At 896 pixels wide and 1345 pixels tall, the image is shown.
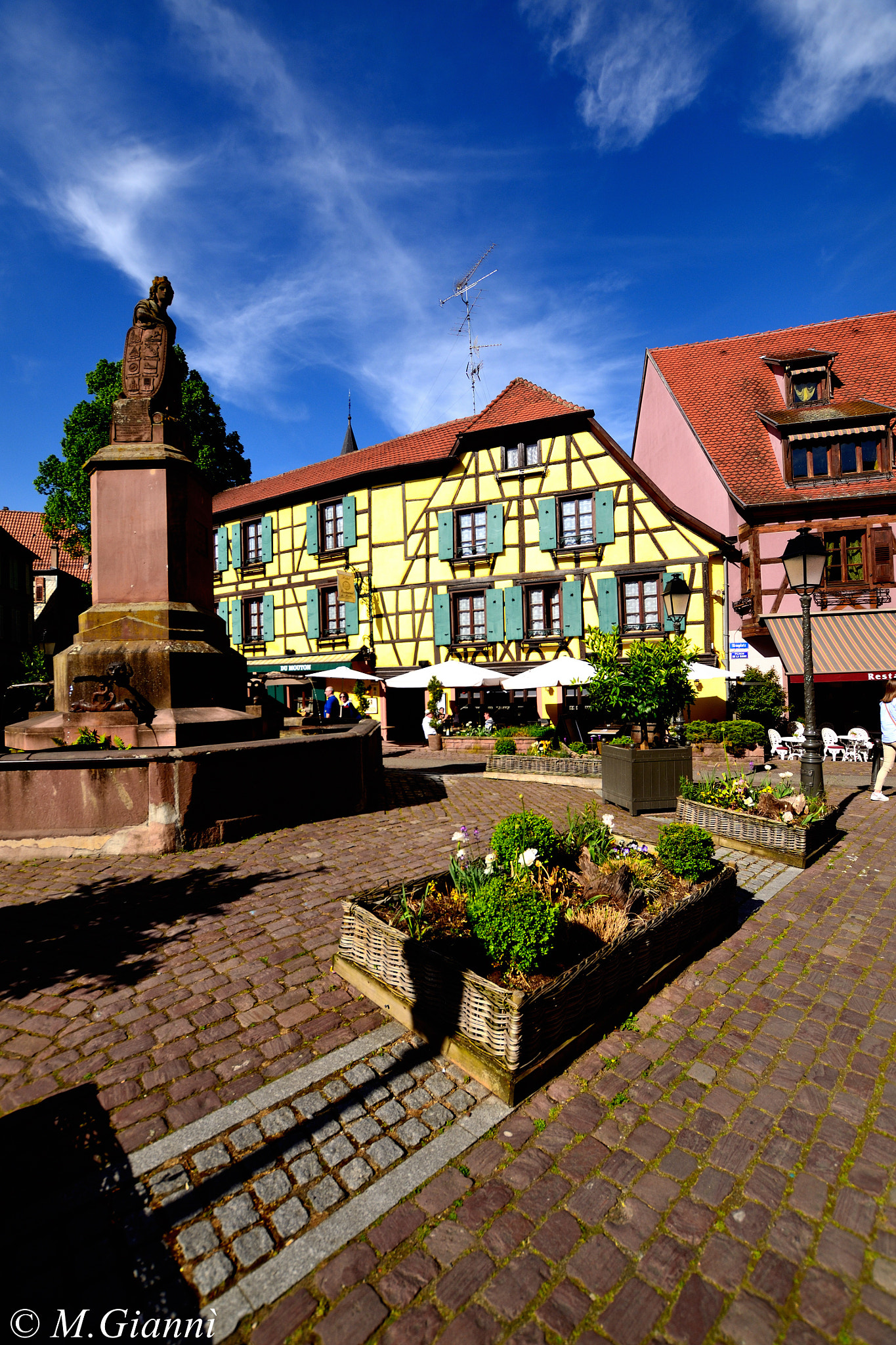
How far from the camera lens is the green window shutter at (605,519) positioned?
18.4 metres

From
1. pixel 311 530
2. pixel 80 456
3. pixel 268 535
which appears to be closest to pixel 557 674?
pixel 311 530

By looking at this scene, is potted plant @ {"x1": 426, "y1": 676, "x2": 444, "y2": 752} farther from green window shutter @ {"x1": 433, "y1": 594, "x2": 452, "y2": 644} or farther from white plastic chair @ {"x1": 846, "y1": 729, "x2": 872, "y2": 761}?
white plastic chair @ {"x1": 846, "y1": 729, "x2": 872, "y2": 761}

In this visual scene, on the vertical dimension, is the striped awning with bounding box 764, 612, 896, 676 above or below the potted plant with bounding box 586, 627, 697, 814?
above

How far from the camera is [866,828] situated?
25.8ft

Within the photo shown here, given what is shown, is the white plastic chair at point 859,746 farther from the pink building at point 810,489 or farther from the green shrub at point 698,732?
the green shrub at point 698,732

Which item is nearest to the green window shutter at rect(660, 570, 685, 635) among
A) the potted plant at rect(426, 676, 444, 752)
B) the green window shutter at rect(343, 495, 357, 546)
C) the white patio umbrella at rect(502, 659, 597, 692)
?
the white patio umbrella at rect(502, 659, 597, 692)

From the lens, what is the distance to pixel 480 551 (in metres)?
20.1

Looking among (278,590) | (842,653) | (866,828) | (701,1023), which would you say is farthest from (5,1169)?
(278,590)

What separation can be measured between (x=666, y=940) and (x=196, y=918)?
338cm

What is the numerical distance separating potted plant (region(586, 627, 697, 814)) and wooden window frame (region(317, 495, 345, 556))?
13015 millimetres

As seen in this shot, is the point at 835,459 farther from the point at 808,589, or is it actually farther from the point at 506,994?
the point at 506,994

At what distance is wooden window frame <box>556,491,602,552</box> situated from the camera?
18.6 metres

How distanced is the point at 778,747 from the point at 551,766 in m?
6.67

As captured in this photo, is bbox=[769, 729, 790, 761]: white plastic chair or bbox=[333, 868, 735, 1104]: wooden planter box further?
bbox=[769, 729, 790, 761]: white plastic chair
